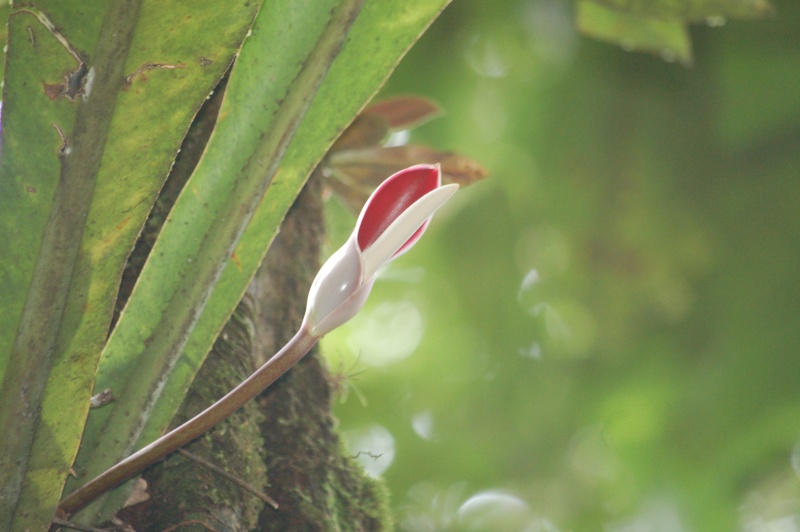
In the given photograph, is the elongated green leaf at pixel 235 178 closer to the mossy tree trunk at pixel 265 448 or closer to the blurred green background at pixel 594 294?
the mossy tree trunk at pixel 265 448

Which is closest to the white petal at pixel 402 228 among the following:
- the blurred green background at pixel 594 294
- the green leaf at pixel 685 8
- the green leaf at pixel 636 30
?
the green leaf at pixel 685 8

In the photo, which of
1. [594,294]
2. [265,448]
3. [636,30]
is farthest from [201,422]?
[594,294]

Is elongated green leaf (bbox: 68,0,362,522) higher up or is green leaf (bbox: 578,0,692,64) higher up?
green leaf (bbox: 578,0,692,64)

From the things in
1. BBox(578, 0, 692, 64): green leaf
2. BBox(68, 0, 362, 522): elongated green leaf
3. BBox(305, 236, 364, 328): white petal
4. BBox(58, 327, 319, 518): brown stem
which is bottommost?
BBox(58, 327, 319, 518): brown stem

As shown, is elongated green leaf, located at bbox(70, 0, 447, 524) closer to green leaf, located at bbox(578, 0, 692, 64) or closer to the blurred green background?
green leaf, located at bbox(578, 0, 692, 64)

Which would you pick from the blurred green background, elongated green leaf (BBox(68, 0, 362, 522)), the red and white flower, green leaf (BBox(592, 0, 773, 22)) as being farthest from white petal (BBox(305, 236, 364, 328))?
the blurred green background

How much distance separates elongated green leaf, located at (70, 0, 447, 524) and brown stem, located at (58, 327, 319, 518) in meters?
0.04

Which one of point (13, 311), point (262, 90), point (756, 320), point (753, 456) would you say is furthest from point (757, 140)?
point (13, 311)

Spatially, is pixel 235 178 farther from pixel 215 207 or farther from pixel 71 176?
pixel 71 176

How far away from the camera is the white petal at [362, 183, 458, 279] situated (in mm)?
577

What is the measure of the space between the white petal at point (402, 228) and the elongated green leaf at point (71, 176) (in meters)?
0.20

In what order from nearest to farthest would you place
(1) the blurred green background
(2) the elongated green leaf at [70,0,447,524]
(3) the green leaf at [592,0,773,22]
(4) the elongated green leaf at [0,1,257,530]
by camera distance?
(4) the elongated green leaf at [0,1,257,530], (2) the elongated green leaf at [70,0,447,524], (3) the green leaf at [592,0,773,22], (1) the blurred green background

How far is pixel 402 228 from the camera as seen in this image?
1.93ft

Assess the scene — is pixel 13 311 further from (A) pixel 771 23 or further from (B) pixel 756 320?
(A) pixel 771 23
